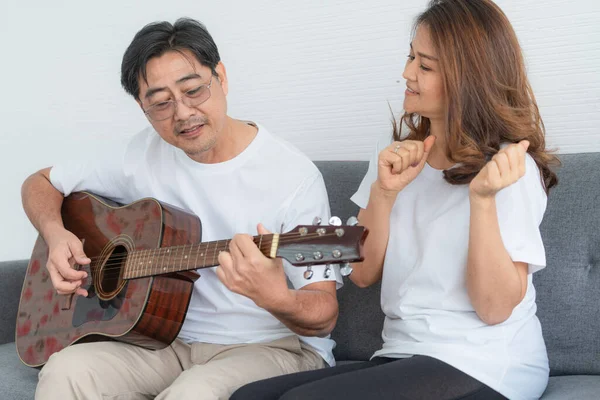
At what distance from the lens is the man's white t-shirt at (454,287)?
65.4 inches

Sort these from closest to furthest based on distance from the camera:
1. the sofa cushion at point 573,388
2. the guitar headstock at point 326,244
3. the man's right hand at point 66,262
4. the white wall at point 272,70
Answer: the guitar headstock at point 326,244, the sofa cushion at point 573,388, the man's right hand at point 66,262, the white wall at point 272,70

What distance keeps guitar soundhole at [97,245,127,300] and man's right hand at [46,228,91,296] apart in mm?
50

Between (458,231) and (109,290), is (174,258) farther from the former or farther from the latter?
(458,231)

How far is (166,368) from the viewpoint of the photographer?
1.96 meters

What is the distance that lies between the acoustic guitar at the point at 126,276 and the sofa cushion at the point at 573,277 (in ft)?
2.17

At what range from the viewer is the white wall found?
223 centimetres

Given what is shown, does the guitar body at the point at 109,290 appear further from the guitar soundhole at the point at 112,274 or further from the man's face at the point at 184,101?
the man's face at the point at 184,101

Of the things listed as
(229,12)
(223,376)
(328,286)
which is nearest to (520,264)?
(328,286)

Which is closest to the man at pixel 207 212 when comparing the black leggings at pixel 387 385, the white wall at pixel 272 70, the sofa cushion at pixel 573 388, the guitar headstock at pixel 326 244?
the black leggings at pixel 387 385

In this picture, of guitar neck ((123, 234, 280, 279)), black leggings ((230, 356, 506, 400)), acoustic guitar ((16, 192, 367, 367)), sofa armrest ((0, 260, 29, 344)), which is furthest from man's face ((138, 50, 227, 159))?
sofa armrest ((0, 260, 29, 344))

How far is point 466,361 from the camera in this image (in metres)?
1.65

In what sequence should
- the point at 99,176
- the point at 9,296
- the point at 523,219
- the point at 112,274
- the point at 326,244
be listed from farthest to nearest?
the point at 9,296 < the point at 99,176 < the point at 112,274 < the point at 523,219 < the point at 326,244

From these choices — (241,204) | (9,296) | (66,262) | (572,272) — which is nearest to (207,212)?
(241,204)

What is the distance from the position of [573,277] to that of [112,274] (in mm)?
1129
